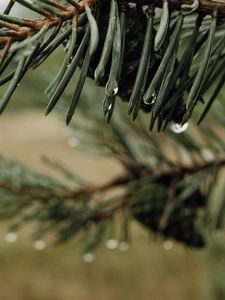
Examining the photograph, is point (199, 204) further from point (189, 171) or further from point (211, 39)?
point (211, 39)

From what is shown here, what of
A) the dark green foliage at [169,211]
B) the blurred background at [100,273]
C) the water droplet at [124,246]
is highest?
the dark green foliage at [169,211]

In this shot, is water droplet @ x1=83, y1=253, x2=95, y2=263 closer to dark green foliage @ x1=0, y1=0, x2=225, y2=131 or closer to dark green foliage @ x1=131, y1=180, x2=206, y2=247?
dark green foliage @ x1=131, y1=180, x2=206, y2=247

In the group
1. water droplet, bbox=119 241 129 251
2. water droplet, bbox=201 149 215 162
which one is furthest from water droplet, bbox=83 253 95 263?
water droplet, bbox=201 149 215 162

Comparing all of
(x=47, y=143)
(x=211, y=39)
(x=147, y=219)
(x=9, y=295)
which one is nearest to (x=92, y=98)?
(x=147, y=219)

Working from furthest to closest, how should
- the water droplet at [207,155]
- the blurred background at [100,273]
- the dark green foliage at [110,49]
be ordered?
the blurred background at [100,273]
the water droplet at [207,155]
the dark green foliage at [110,49]

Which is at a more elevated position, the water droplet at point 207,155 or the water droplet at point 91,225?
the water droplet at point 207,155

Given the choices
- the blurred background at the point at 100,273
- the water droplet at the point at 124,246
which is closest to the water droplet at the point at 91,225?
the water droplet at the point at 124,246

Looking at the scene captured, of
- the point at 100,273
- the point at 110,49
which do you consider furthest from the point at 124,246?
the point at 100,273

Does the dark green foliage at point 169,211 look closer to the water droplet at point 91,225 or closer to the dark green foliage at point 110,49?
the water droplet at point 91,225

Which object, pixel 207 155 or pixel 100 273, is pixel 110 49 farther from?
pixel 100 273

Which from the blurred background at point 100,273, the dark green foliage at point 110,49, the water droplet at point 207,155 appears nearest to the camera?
the dark green foliage at point 110,49

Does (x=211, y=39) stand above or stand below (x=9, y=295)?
above
